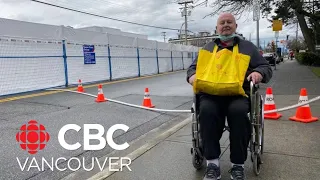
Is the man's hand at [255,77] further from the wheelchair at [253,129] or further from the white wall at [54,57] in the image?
the white wall at [54,57]

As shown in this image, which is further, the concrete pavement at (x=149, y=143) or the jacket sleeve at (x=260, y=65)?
the concrete pavement at (x=149, y=143)

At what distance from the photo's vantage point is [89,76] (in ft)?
50.3

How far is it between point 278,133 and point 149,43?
17.6 metres

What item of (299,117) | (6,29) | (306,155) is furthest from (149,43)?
(306,155)

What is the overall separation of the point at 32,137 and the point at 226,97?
12.1 feet

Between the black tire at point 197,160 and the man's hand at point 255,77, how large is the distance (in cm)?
100

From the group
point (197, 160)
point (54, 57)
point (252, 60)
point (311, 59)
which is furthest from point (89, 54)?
point (311, 59)

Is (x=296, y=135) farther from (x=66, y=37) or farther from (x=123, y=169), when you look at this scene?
(x=66, y=37)

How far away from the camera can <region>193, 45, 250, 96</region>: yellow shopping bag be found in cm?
289

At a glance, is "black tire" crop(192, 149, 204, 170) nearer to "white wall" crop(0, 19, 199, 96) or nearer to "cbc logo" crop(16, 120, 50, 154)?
"cbc logo" crop(16, 120, 50, 154)

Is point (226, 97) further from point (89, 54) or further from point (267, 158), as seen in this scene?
point (89, 54)

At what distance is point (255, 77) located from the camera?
9.79 ft

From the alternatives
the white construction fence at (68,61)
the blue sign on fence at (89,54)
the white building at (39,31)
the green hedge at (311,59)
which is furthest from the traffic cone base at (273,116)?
the green hedge at (311,59)

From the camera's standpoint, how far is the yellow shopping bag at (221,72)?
2891 millimetres
